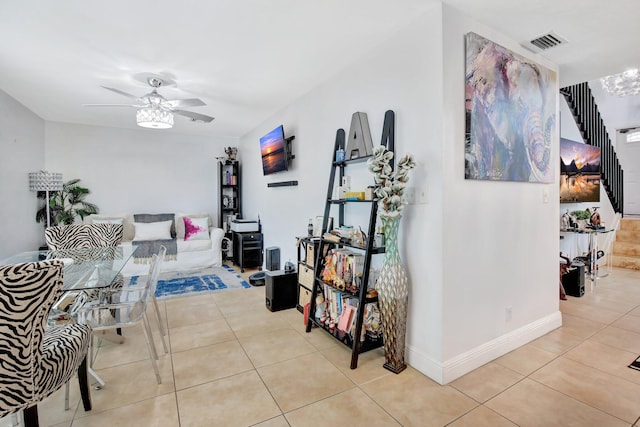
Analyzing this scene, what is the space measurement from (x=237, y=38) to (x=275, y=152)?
1930 mm

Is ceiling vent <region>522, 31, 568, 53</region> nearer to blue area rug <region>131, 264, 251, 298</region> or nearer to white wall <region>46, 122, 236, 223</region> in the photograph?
blue area rug <region>131, 264, 251, 298</region>

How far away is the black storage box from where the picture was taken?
132 inches

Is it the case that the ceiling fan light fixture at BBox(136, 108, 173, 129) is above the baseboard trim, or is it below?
above

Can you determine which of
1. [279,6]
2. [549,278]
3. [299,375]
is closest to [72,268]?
[299,375]

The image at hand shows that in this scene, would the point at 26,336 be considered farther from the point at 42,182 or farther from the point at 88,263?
the point at 42,182

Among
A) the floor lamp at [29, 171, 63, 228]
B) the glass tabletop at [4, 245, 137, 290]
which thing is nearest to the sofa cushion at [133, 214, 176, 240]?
the floor lamp at [29, 171, 63, 228]

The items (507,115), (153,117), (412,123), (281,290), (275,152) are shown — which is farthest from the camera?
(275,152)

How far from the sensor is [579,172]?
15.4ft

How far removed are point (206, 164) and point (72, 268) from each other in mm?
4204

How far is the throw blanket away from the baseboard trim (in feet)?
13.5

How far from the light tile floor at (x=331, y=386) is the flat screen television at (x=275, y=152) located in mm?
2155

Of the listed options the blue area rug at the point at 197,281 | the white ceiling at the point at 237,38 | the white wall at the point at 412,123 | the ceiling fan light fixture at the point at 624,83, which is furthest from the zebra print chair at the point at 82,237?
the ceiling fan light fixture at the point at 624,83

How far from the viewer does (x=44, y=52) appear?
2.66 m

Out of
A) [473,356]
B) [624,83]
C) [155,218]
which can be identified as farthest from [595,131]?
[155,218]
